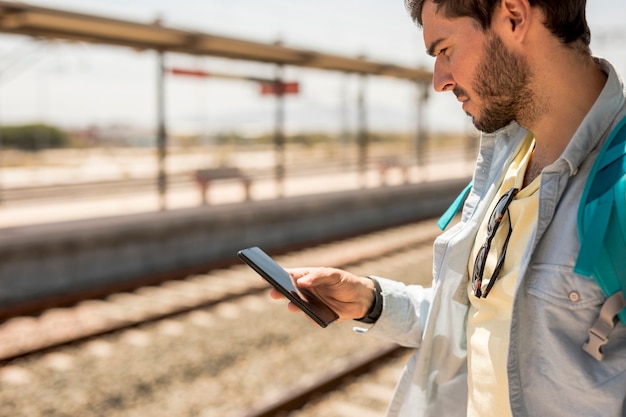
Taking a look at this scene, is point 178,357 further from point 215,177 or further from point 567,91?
point 215,177

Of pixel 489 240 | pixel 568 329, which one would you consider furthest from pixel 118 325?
pixel 568 329

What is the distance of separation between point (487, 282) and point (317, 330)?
518cm

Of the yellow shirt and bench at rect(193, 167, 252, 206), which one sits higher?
the yellow shirt

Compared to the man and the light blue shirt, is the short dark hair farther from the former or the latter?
the light blue shirt

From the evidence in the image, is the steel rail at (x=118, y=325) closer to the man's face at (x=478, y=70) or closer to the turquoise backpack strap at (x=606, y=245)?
the man's face at (x=478, y=70)

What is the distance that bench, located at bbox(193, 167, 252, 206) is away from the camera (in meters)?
12.9

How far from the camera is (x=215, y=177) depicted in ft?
44.1

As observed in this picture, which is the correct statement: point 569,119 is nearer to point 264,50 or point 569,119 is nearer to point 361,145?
point 264,50

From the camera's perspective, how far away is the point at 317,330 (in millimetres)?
6602

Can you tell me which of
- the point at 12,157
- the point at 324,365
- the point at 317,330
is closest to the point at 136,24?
the point at 317,330

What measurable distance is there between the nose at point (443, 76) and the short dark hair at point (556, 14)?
13 centimetres

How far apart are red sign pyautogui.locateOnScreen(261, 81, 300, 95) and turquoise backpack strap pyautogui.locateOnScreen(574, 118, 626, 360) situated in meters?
11.2

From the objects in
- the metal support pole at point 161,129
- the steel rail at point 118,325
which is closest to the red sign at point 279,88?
the metal support pole at point 161,129

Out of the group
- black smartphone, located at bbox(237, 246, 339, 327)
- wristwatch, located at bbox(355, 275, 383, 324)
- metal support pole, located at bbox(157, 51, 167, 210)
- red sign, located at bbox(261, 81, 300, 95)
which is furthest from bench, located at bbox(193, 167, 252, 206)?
wristwatch, located at bbox(355, 275, 383, 324)
